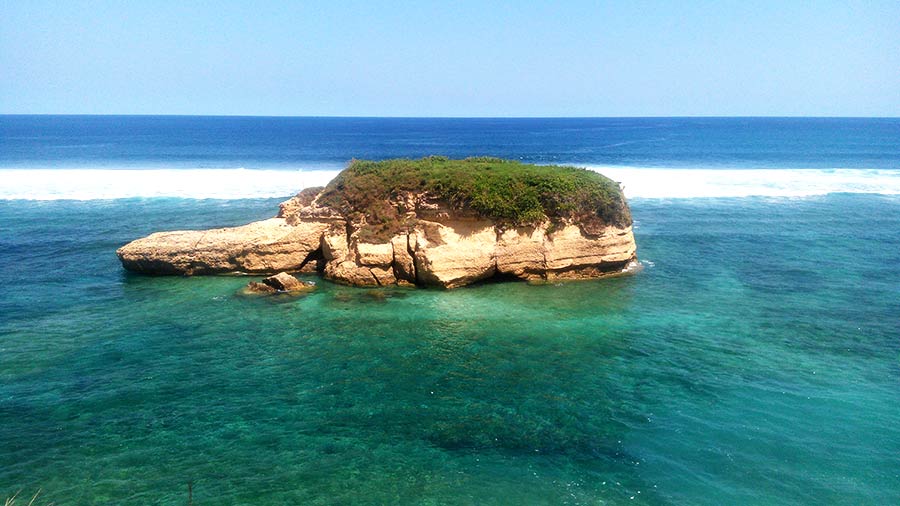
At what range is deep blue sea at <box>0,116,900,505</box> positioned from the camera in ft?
35.7

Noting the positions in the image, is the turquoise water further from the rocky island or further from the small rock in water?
the rocky island

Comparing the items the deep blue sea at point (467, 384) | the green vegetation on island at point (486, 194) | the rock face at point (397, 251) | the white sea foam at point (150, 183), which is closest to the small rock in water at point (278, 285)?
the deep blue sea at point (467, 384)

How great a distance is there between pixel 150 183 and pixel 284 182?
10582 mm

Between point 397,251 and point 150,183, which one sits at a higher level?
point 150,183

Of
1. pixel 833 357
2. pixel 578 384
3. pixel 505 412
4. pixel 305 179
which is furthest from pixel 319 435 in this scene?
pixel 305 179

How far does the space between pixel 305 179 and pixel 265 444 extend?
41.7 meters

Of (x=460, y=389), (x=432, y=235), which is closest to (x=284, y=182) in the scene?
(x=432, y=235)

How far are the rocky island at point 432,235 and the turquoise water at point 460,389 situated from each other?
3.15 ft

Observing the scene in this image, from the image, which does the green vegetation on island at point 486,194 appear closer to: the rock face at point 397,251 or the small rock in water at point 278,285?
the rock face at point 397,251

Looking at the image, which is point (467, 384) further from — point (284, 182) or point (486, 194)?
point (284, 182)

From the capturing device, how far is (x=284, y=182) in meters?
49.4

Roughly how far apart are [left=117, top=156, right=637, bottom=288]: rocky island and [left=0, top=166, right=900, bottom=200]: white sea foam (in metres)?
19.6

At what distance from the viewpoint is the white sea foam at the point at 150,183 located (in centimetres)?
4212

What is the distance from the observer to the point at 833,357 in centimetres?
1574
